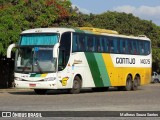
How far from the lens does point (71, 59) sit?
2877cm

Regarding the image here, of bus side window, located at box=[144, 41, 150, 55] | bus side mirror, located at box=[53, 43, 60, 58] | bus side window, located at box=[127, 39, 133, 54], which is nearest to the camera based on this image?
bus side mirror, located at box=[53, 43, 60, 58]

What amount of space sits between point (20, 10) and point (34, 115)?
88.9 ft

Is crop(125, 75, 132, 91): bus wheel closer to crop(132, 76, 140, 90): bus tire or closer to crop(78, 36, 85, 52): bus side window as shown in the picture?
crop(132, 76, 140, 90): bus tire

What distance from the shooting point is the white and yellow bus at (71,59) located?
27.8 metres

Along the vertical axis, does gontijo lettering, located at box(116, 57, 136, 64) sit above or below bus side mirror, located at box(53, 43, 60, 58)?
below

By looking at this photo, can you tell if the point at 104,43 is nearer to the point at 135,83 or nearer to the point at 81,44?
the point at 81,44

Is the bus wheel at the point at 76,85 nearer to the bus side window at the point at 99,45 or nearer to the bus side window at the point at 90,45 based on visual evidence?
the bus side window at the point at 90,45

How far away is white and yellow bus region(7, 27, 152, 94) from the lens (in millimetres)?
27812

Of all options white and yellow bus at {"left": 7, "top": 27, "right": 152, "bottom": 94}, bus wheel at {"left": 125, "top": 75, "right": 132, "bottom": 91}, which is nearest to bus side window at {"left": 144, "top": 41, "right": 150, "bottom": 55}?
white and yellow bus at {"left": 7, "top": 27, "right": 152, "bottom": 94}

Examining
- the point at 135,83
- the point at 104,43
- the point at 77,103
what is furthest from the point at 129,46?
the point at 77,103

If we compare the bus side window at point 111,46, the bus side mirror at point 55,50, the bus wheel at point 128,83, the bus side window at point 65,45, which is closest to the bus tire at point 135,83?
the bus wheel at point 128,83

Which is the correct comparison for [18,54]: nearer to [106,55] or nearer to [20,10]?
[106,55]

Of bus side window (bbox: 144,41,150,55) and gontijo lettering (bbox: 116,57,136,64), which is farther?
bus side window (bbox: 144,41,150,55)

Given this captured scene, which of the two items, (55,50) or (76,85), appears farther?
(76,85)
